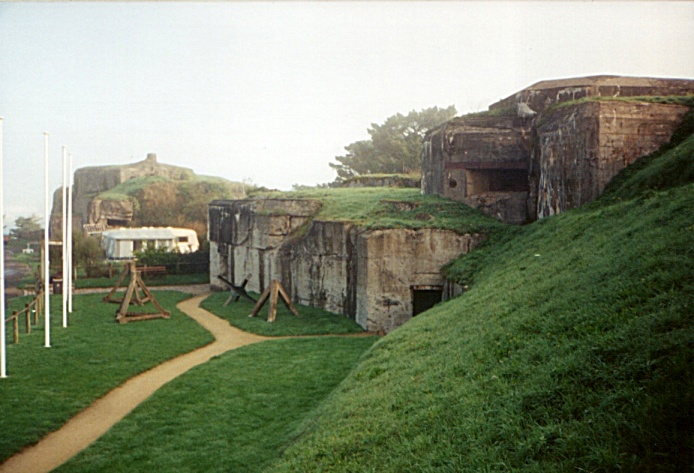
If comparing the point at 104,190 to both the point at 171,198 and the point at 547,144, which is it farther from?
the point at 547,144

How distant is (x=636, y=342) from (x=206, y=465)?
504cm

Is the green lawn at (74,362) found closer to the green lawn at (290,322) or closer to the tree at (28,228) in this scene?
the green lawn at (290,322)

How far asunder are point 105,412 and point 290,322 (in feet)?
21.9

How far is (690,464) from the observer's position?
2.82 metres

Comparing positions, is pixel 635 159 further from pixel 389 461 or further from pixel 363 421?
pixel 389 461

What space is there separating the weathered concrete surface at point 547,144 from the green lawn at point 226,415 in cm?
531

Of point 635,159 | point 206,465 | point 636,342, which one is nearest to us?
point 636,342

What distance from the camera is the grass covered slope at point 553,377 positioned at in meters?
3.31

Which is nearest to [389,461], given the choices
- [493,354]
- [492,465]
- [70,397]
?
[492,465]

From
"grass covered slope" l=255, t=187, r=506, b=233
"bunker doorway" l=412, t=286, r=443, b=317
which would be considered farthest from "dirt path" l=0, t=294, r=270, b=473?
"grass covered slope" l=255, t=187, r=506, b=233

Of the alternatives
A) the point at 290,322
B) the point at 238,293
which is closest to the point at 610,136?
the point at 290,322

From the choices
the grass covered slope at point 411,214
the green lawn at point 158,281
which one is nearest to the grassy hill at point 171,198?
the green lawn at point 158,281

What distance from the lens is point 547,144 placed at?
12781 mm

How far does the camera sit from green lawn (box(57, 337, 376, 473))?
7102 mm
